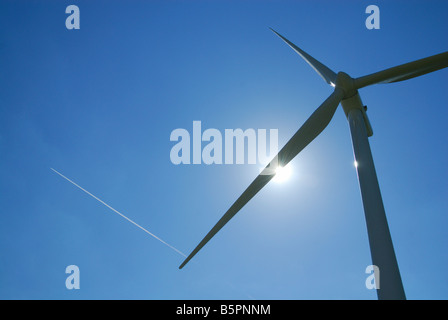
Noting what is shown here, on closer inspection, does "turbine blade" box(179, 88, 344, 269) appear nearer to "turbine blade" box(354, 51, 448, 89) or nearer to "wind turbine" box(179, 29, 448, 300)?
"wind turbine" box(179, 29, 448, 300)

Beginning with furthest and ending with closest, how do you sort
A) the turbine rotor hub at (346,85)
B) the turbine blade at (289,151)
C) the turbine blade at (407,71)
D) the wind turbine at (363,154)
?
the turbine rotor hub at (346,85), the turbine blade at (407,71), the turbine blade at (289,151), the wind turbine at (363,154)

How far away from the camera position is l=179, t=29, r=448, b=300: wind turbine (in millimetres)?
8148

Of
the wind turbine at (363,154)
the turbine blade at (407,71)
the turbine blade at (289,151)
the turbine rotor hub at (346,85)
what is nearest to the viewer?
the wind turbine at (363,154)

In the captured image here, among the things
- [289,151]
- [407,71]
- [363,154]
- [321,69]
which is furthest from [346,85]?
[289,151]

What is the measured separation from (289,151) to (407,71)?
5418 mm

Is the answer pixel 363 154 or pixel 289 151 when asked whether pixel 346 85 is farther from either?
pixel 289 151

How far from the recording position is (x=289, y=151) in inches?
457

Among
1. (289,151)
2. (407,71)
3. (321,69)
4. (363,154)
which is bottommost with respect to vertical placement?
(363,154)

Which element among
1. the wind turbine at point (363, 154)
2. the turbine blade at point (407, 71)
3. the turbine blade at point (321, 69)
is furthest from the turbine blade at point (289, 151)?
the turbine blade at point (321, 69)

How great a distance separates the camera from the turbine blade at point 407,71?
479 inches

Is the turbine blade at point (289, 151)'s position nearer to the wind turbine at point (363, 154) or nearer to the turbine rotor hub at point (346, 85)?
the wind turbine at point (363, 154)

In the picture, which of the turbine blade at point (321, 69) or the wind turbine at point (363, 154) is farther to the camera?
the turbine blade at point (321, 69)
